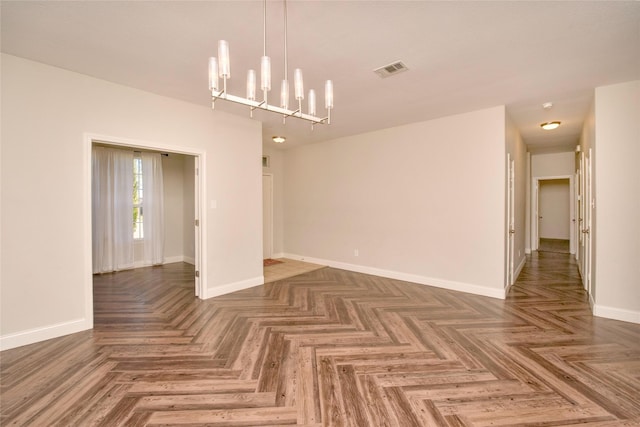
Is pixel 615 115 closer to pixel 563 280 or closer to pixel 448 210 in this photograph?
pixel 448 210

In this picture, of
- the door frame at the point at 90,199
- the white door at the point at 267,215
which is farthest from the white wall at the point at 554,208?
the door frame at the point at 90,199

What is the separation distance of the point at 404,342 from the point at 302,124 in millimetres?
3663

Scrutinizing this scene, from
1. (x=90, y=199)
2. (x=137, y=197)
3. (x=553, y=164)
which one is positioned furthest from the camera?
(x=553, y=164)

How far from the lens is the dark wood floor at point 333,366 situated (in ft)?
6.07

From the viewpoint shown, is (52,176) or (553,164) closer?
(52,176)

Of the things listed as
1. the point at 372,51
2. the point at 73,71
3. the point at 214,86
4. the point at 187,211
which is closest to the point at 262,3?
the point at 214,86

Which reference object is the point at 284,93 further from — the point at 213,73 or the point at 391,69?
the point at 391,69

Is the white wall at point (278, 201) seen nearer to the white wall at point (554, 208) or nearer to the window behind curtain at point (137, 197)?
the window behind curtain at point (137, 197)

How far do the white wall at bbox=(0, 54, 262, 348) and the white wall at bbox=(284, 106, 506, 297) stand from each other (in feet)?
10.3

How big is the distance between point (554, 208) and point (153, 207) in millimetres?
11633

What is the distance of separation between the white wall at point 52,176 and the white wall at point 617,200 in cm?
468

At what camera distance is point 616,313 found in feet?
10.9

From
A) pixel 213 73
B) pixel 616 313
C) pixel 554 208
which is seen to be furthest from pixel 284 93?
pixel 554 208

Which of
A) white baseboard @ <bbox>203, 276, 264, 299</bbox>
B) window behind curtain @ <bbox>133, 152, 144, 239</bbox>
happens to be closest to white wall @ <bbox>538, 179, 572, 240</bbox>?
white baseboard @ <bbox>203, 276, 264, 299</bbox>
